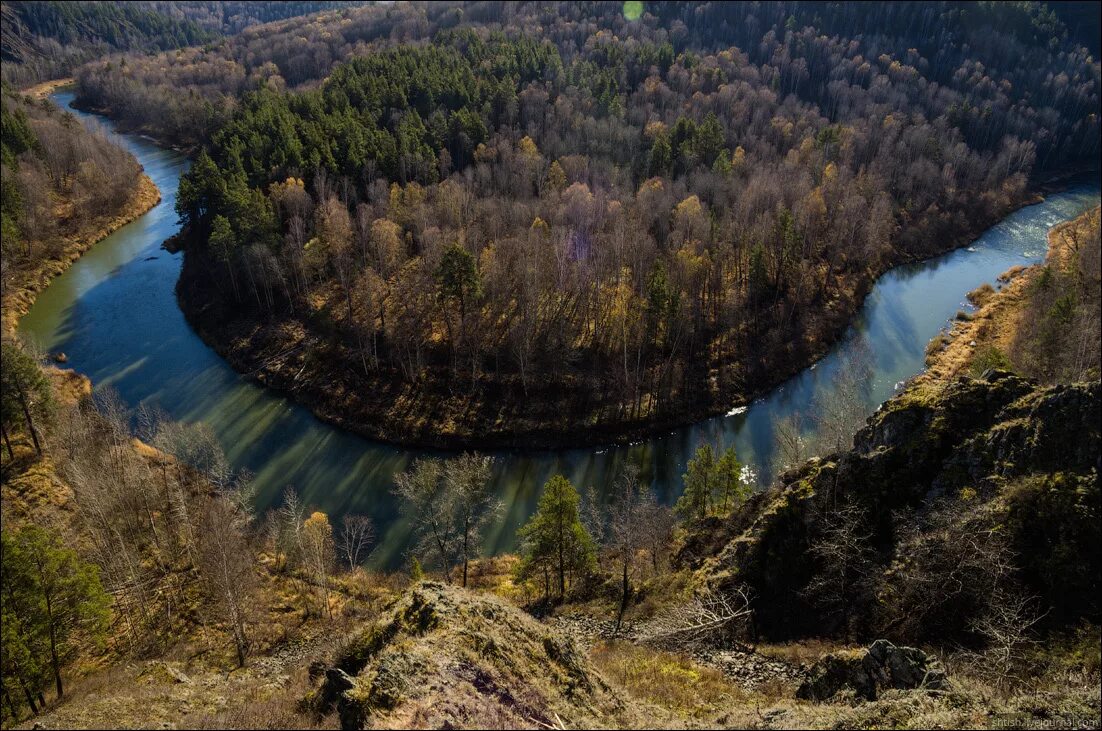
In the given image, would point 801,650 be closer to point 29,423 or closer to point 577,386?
point 577,386

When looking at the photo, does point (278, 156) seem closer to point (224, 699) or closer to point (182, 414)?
point (182, 414)

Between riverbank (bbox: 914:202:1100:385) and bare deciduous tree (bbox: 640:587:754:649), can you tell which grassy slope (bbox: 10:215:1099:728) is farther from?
riverbank (bbox: 914:202:1100:385)

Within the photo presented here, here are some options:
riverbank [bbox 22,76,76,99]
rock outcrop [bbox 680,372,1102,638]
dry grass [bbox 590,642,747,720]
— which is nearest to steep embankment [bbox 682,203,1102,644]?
rock outcrop [bbox 680,372,1102,638]

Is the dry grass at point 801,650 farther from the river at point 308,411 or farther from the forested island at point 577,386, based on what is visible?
the river at point 308,411

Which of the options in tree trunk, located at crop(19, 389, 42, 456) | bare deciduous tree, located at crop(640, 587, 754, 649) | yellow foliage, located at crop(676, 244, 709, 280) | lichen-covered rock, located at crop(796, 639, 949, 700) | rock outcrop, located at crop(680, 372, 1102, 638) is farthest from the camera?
yellow foliage, located at crop(676, 244, 709, 280)

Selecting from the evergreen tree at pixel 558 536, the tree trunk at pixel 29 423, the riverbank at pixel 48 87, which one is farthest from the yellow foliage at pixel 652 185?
the riverbank at pixel 48 87

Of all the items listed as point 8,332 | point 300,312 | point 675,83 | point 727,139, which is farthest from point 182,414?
point 675,83
